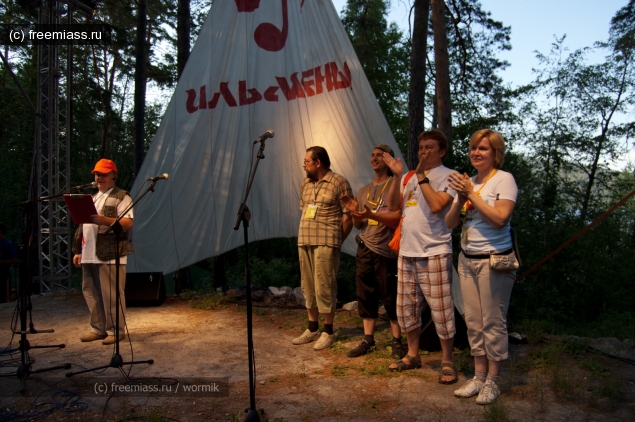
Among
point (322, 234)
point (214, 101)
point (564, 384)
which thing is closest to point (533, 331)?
point (564, 384)

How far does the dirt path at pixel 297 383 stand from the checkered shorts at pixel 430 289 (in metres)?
0.41

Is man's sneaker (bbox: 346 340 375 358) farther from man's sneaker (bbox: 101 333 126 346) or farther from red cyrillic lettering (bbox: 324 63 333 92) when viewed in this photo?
red cyrillic lettering (bbox: 324 63 333 92)

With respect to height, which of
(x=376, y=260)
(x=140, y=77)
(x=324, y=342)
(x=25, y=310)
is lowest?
(x=324, y=342)

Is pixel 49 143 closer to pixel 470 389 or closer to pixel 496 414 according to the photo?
pixel 470 389

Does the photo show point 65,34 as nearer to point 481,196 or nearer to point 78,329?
point 78,329

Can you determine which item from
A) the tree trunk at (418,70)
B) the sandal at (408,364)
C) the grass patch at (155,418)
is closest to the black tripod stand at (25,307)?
the grass patch at (155,418)

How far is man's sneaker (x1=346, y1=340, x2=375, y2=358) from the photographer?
3963 mm

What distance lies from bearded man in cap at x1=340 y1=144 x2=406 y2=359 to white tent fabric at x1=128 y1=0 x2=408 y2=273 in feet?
6.47

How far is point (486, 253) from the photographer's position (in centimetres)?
292

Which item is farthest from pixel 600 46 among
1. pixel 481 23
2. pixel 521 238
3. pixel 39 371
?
pixel 39 371

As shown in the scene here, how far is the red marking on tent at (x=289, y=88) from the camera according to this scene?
5.61 metres

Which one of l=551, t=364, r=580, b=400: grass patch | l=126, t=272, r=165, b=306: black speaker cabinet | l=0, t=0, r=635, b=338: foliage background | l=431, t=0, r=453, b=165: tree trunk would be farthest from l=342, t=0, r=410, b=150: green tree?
l=551, t=364, r=580, b=400: grass patch

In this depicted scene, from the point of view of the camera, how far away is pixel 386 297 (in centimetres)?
393

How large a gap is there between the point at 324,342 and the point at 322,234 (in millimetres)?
912
